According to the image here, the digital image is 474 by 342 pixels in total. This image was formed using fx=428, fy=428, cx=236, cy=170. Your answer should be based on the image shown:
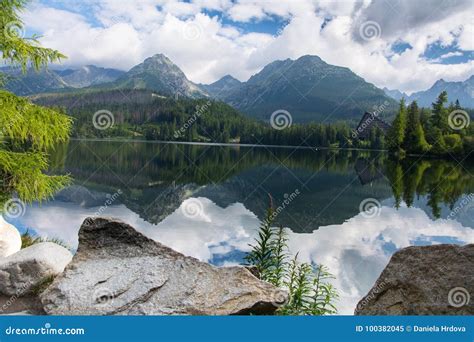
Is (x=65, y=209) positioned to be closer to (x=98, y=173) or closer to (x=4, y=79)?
(x=4, y=79)

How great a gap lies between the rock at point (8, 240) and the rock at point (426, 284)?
9005mm

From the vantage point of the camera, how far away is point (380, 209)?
32.6 m

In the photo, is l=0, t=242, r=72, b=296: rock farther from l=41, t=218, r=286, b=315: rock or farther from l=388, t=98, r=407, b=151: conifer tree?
l=388, t=98, r=407, b=151: conifer tree

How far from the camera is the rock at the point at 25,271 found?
29.5 feet

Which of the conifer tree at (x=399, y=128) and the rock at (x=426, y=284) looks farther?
the conifer tree at (x=399, y=128)

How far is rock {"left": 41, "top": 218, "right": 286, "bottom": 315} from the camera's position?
7.57 m

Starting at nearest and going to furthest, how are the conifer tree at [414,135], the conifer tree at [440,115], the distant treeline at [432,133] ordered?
1. the distant treeline at [432,133]
2. the conifer tree at [414,135]
3. the conifer tree at [440,115]

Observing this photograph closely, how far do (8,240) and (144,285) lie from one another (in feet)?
18.8

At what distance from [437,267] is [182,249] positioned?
1277 centimetres

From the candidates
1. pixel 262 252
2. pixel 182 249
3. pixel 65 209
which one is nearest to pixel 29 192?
pixel 262 252

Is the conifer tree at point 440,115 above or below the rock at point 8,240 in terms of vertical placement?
above

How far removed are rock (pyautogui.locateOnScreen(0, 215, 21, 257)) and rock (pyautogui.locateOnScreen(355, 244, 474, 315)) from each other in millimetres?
9005

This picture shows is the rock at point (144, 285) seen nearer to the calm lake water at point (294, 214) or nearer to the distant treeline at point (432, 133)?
the calm lake water at point (294, 214)

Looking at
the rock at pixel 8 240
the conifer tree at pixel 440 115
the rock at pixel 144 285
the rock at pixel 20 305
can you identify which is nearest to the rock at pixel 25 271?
the rock at pixel 20 305
